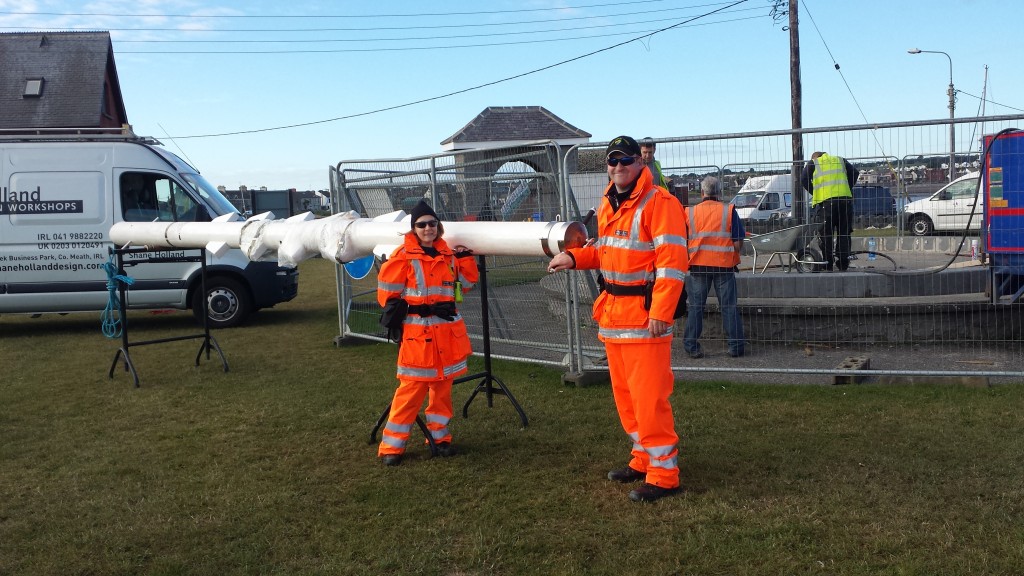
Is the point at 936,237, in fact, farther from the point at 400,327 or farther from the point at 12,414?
the point at 12,414

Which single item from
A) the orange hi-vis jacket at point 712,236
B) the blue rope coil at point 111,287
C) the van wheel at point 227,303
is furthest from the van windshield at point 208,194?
the orange hi-vis jacket at point 712,236

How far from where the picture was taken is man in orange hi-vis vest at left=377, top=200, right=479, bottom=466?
5414 mm

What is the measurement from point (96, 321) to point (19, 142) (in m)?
3.21

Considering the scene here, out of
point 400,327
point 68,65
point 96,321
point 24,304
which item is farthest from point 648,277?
point 68,65

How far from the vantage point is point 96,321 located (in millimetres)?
13453

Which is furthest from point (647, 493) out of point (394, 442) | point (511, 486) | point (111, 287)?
point (111, 287)

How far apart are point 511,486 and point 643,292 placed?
4.73ft

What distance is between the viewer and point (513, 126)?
36562 mm

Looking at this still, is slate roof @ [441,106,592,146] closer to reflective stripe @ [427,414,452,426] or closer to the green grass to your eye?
the green grass

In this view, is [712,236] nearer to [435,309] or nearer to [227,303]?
[435,309]

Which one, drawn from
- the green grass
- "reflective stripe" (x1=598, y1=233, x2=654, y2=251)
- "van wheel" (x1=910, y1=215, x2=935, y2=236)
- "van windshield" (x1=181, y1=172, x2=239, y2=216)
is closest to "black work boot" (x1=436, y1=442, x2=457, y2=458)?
the green grass

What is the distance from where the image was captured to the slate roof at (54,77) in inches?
1382

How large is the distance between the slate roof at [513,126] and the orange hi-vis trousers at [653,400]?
1247 inches

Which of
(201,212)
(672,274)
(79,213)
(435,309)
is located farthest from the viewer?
(201,212)
